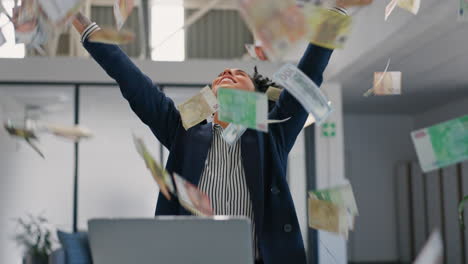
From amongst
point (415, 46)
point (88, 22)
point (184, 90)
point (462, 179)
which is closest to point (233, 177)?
point (88, 22)

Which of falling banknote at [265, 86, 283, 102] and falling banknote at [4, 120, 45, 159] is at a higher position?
falling banknote at [265, 86, 283, 102]

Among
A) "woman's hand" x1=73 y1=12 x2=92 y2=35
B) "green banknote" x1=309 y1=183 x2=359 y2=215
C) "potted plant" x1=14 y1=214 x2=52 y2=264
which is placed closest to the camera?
"green banknote" x1=309 y1=183 x2=359 y2=215

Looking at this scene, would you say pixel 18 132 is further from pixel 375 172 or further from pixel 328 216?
pixel 375 172

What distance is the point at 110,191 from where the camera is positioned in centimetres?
600

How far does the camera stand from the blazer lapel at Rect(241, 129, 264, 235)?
1476mm

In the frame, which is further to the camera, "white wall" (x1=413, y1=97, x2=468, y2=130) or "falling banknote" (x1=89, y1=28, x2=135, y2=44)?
"white wall" (x1=413, y1=97, x2=468, y2=130)

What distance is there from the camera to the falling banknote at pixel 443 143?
1168 millimetres

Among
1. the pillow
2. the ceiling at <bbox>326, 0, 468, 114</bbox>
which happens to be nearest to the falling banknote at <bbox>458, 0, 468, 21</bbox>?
the pillow

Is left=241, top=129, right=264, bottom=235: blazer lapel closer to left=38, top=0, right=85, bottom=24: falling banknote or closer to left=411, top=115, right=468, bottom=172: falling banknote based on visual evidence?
left=411, top=115, right=468, bottom=172: falling banknote

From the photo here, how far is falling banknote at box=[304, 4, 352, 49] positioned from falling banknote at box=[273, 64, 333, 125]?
0.26 feet

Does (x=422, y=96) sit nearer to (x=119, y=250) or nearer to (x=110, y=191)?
(x=110, y=191)

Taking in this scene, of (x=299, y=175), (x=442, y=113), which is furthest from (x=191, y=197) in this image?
(x=442, y=113)

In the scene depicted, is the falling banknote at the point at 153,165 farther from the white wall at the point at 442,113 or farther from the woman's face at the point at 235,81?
the white wall at the point at 442,113

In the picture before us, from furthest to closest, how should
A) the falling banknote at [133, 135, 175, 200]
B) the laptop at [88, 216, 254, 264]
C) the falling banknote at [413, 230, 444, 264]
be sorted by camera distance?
the falling banknote at [133, 135, 175, 200]
the laptop at [88, 216, 254, 264]
the falling banknote at [413, 230, 444, 264]
